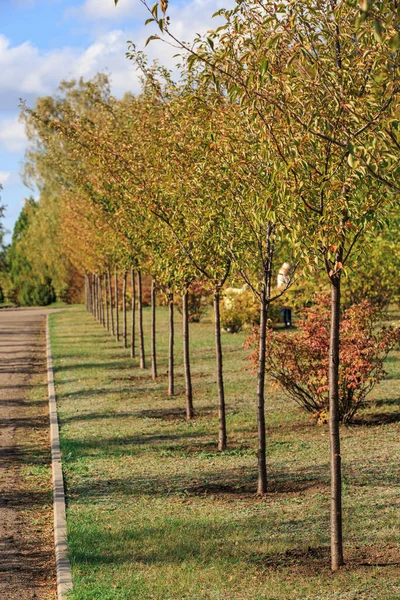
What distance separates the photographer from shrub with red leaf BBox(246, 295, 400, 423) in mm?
12251

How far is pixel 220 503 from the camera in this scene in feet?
28.9

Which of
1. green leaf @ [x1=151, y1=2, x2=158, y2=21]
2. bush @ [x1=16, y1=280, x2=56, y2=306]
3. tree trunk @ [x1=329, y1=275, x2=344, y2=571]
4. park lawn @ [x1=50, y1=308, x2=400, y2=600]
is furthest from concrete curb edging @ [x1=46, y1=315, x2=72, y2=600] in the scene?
bush @ [x1=16, y1=280, x2=56, y2=306]

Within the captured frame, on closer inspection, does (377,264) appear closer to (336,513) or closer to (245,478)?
(245,478)

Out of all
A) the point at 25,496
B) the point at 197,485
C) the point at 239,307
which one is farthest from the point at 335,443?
the point at 239,307

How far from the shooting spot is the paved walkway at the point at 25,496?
23.0 feet

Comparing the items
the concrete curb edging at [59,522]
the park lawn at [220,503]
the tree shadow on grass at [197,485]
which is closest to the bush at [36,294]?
the park lawn at [220,503]

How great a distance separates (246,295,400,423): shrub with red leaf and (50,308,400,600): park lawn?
0.54 m

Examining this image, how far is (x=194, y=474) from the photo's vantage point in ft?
33.2

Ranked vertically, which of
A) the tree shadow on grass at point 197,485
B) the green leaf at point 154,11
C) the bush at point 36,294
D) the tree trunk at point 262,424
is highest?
the green leaf at point 154,11

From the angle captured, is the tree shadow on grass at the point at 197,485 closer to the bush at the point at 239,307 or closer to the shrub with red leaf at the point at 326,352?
the shrub with red leaf at the point at 326,352

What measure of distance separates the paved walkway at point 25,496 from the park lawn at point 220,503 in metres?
0.29

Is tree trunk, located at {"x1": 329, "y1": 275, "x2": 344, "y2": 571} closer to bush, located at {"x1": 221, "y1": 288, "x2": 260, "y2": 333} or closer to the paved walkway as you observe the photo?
the paved walkway

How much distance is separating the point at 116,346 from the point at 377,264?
10.7m

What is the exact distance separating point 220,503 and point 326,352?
4.16 metres
